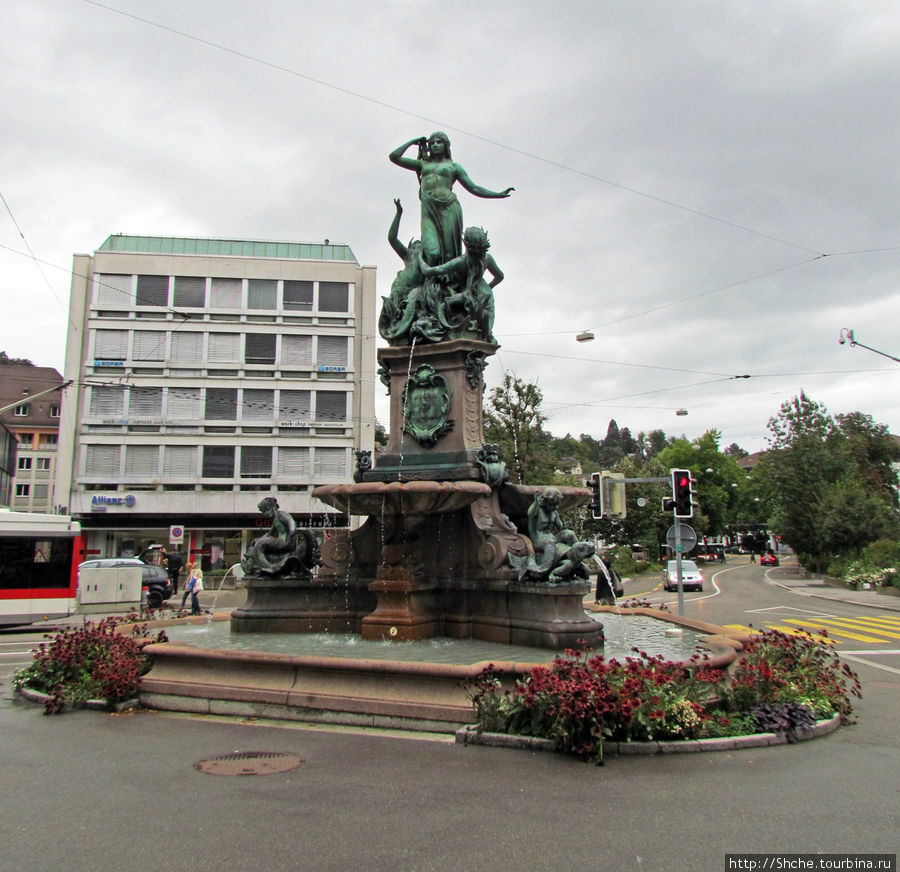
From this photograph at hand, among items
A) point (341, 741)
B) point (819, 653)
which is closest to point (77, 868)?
point (341, 741)

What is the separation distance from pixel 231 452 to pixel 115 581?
2362 cm

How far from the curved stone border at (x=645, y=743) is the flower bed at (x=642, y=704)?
0.06 m

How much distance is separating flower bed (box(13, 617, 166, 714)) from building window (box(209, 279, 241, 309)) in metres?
42.7

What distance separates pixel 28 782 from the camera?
215 inches

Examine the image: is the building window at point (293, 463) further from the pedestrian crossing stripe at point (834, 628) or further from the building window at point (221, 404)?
the pedestrian crossing stripe at point (834, 628)

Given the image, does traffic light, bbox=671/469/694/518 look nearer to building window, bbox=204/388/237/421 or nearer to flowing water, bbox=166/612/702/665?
flowing water, bbox=166/612/702/665

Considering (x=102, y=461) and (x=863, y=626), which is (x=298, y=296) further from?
(x=863, y=626)

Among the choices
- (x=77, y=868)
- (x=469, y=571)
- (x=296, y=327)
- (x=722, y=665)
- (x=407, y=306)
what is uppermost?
(x=296, y=327)

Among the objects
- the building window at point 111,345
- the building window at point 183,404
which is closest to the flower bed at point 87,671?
the building window at point 183,404

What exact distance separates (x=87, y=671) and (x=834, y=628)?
17401 millimetres

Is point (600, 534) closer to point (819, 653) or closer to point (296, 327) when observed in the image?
point (296, 327)

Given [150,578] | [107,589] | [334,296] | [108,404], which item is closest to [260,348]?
[334,296]

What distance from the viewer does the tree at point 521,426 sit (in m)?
38.2

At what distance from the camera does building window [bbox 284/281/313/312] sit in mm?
49875
